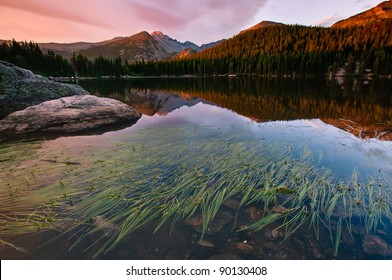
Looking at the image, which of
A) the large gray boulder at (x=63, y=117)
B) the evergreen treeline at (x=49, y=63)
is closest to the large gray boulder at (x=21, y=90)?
the large gray boulder at (x=63, y=117)

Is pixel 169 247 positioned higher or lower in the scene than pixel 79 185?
lower

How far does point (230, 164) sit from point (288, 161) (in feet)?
7.36

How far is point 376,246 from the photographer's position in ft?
12.2

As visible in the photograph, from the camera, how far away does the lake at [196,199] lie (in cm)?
375

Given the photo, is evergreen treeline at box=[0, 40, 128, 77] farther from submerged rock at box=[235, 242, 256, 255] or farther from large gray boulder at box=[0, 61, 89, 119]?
submerged rock at box=[235, 242, 256, 255]

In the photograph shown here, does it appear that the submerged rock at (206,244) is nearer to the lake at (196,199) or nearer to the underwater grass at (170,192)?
the lake at (196,199)

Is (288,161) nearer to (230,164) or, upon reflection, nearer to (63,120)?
(230,164)

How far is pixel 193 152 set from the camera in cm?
819

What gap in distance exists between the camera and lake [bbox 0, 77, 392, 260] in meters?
3.75

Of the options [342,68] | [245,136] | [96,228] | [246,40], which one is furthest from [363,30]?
[96,228]

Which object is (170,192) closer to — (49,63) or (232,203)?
(232,203)

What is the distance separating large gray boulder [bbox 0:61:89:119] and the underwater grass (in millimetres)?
10714

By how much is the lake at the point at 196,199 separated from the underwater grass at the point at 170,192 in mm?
31

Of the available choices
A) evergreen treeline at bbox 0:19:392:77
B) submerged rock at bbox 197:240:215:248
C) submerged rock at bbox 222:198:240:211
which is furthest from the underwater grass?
evergreen treeline at bbox 0:19:392:77
